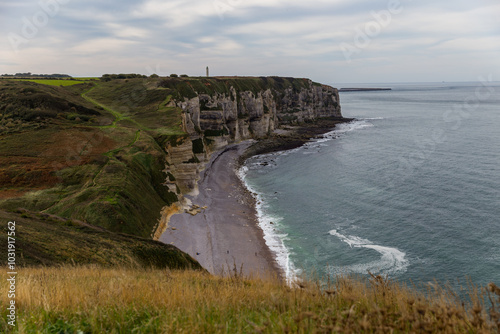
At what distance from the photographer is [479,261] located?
32.9m

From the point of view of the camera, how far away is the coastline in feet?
122

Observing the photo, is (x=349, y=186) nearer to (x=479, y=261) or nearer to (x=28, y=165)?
(x=479, y=261)

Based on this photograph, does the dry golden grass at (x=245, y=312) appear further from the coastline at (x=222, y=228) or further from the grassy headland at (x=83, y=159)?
the grassy headland at (x=83, y=159)

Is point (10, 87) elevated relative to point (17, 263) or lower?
elevated

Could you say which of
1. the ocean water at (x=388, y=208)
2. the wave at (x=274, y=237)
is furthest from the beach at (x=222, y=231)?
the ocean water at (x=388, y=208)

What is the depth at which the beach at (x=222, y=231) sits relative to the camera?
1468 inches

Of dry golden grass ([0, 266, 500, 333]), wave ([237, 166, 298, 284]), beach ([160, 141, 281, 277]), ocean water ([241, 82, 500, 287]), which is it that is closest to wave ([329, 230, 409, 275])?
ocean water ([241, 82, 500, 287])

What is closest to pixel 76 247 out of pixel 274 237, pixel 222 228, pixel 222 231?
pixel 222 231

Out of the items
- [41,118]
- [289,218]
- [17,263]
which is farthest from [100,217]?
[41,118]

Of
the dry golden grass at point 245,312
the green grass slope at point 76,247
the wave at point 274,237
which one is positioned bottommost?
the wave at point 274,237

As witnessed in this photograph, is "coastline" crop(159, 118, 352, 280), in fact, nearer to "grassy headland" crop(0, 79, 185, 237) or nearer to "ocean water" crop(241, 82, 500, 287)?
"ocean water" crop(241, 82, 500, 287)

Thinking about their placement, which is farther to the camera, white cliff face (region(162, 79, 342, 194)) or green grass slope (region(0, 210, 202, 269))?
white cliff face (region(162, 79, 342, 194))

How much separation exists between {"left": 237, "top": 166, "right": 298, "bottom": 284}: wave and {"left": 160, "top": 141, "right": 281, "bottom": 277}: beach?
29.9 inches

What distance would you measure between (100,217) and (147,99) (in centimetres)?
5949
